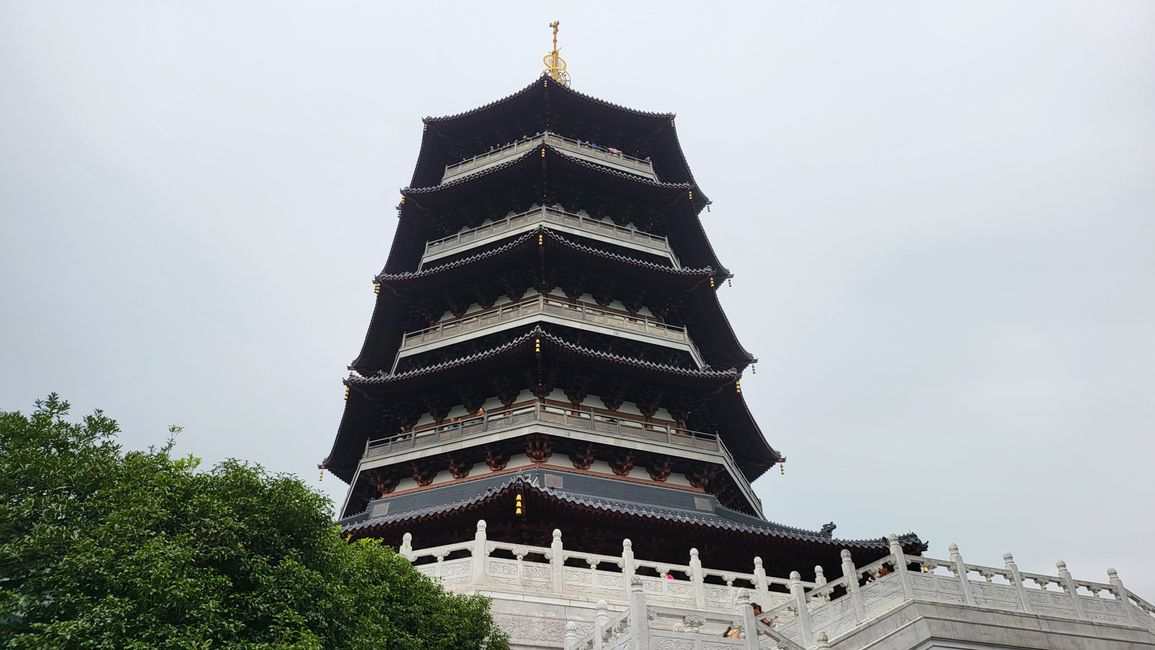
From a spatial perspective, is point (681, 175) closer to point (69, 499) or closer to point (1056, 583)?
point (1056, 583)

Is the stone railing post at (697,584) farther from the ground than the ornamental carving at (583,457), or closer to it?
closer to it

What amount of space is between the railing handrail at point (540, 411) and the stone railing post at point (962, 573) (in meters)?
8.26

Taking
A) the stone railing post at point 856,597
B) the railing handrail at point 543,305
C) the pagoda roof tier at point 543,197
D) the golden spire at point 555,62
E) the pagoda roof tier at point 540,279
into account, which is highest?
the golden spire at point 555,62

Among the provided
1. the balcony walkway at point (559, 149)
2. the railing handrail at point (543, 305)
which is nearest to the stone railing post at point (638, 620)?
the railing handrail at point (543, 305)

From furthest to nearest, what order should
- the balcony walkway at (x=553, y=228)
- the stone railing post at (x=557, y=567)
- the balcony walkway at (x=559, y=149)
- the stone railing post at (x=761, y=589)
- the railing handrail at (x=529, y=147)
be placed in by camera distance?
1. the railing handrail at (x=529, y=147)
2. the balcony walkway at (x=559, y=149)
3. the balcony walkway at (x=553, y=228)
4. the stone railing post at (x=761, y=589)
5. the stone railing post at (x=557, y=567)

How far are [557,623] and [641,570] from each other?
142 inches

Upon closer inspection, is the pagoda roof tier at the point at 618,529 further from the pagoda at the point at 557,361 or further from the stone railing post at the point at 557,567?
the stone railing post at the point at 557,567

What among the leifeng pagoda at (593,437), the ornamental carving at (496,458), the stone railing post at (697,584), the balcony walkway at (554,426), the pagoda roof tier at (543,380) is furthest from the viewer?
the pagoda roof tier at (543,380)

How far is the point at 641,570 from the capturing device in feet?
57.4

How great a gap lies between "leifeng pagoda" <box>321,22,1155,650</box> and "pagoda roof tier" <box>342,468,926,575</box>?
58 millimetres

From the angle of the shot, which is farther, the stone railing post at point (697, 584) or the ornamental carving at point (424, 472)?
the ornamental carving at point (424, 472)

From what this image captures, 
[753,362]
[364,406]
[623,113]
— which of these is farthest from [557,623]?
[623,113]

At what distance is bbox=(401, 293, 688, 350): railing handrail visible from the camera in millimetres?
23750

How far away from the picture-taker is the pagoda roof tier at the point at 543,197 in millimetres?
26625
